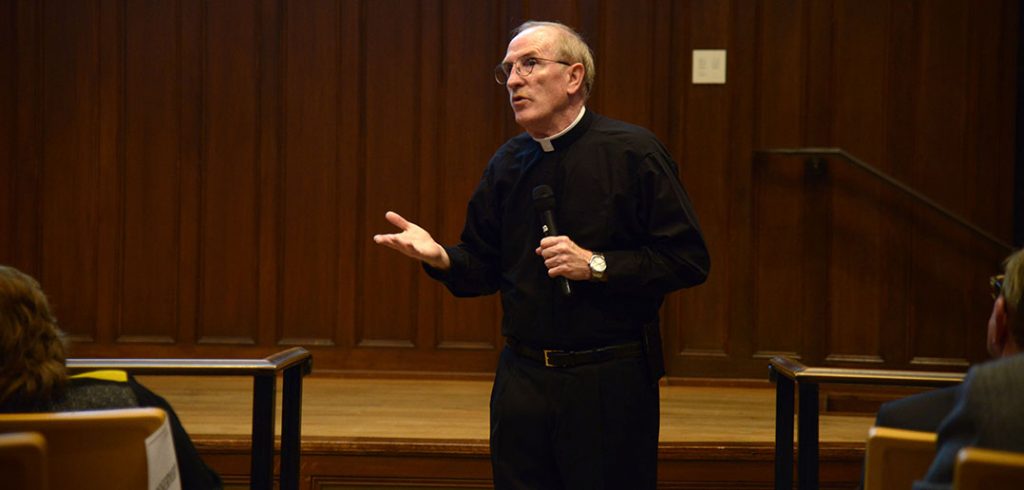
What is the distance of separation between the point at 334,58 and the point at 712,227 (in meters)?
2.05

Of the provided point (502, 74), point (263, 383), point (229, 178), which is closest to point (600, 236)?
point (502, 74)

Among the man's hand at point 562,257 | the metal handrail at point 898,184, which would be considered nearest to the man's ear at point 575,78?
the man's hand at point 562,257

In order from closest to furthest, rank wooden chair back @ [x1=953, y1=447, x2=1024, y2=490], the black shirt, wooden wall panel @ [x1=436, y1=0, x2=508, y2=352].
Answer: wooden chair back @ [x1=953, y1=447, x2=1024, y2=490] → the black shirt → wooden wall panel @ [x1=436, y1=0, x2=508, y2=352]

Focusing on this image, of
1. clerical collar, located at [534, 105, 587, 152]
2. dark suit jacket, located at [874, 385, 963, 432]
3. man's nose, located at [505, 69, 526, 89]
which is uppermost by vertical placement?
man's nose, located at [505, 69, 526, 89]

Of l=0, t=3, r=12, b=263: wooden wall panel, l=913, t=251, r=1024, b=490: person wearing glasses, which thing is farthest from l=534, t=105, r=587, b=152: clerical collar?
l=0, t=3, r=12, b=263: wooden wall panel

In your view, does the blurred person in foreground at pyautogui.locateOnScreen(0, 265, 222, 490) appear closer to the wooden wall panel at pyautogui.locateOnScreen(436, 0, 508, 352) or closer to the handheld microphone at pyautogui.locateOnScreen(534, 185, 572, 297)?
the handheld microphone at pyautogui.locateOnScreen(534, 185, 572, 297)

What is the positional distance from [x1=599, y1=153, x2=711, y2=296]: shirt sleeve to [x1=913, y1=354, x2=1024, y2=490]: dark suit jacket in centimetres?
114

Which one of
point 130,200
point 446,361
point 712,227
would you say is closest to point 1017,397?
point 712,227

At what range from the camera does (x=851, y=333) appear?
17.0ft

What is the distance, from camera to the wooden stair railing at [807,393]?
239cm

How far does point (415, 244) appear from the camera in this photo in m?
2.64

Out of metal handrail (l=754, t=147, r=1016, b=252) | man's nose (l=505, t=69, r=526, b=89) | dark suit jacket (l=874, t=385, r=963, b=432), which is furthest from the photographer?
metal handrail (l=754, t=147, r=1016, b=252)

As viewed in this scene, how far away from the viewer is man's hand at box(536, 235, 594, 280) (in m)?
2.46

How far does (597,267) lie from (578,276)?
0.18ft
